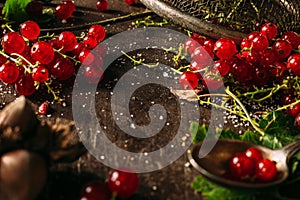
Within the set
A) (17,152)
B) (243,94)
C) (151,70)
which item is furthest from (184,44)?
(17,152)

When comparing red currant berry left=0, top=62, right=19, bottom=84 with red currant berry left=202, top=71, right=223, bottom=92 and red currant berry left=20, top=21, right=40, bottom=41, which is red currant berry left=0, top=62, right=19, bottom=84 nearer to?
red currant berry left=20, top=21, right=40, bottom=41

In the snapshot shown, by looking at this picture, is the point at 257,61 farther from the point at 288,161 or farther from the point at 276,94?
the point at 288,161

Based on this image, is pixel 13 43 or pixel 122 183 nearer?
pixel 122 183

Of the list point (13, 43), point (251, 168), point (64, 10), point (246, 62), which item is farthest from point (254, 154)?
point (64, 10)

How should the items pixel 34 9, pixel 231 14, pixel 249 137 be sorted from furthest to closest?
pixel 34 9 < pixel 231 14 < pixel 249 137

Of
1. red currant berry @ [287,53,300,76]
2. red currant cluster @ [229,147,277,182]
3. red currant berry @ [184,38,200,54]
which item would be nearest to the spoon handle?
red currant cluster @ [229,147,277,182]

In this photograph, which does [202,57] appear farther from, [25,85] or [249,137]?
[25,85]
